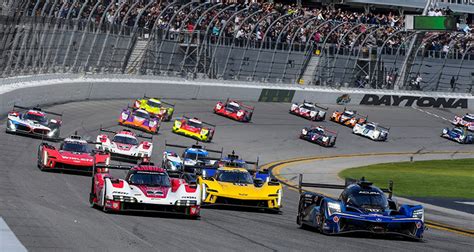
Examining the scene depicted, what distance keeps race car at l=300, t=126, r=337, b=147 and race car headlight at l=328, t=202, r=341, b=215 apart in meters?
35.1

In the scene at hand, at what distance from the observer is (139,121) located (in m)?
49.1

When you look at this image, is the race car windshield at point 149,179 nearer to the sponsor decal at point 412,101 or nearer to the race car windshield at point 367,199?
the race car windshield at point 367,199

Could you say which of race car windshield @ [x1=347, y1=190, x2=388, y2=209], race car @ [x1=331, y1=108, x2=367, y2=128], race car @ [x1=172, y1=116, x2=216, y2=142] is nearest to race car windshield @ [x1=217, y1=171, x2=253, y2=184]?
race car windshield @ [x1=347, y1=190, x2=388, y2=209]

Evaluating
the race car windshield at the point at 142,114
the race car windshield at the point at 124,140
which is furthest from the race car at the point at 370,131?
the race car windshield at the point at 124,140

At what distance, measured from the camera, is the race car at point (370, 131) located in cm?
6200

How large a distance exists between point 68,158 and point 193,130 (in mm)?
18262

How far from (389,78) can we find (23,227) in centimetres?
6325

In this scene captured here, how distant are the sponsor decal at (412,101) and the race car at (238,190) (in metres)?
48.6

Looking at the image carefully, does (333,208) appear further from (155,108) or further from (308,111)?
(308,111)

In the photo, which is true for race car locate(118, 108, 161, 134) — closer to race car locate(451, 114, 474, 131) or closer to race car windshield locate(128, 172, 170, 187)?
race car windshield locate(128, 172, 170, 187)

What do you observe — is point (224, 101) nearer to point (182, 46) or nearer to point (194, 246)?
point (182, 46)

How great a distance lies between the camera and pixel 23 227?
16.4 meters

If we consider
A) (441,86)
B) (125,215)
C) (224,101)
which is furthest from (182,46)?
(125,215)

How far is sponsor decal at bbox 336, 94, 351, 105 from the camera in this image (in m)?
73.2
